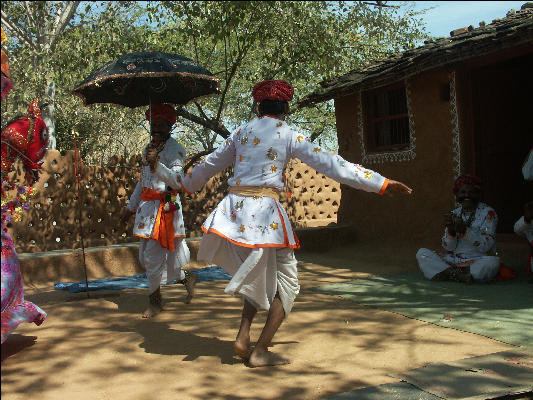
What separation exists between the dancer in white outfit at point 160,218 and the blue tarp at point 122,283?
1.68 metres

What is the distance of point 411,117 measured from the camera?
9055mm

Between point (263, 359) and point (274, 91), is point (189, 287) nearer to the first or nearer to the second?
point (263, 359)

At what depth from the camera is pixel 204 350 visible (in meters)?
4.13

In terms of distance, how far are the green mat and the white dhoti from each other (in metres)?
1.52

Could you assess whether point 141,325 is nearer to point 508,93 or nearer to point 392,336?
point 392,336

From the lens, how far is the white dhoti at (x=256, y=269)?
3680mm

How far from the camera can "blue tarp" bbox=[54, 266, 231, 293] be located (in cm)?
686

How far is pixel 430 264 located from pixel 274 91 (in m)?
3.75

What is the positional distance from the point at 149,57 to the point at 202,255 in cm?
236

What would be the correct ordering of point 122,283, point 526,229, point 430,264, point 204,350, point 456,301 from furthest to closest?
point 122,283, point 430,264, point 526,229, point 456,301, point 204,350

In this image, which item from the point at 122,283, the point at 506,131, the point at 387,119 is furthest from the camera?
the point at 387,119

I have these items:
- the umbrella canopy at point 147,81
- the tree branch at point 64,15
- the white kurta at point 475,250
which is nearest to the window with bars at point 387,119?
the white kurta at point 475,250

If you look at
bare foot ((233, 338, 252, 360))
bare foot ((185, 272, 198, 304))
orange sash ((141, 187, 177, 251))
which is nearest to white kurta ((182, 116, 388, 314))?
bare foot ((233, 338, 252, 360))

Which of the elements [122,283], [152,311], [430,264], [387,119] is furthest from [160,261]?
[387,119]
